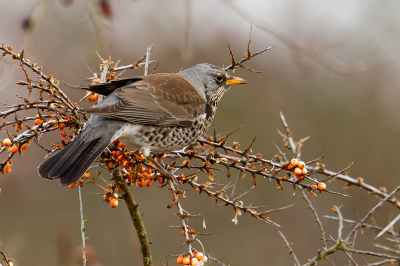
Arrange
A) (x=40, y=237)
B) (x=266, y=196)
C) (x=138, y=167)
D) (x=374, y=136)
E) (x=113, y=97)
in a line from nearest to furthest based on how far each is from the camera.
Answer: (x=138, y=167) → (x=113, y=97) → (x=40, y=237) → (x=266, y=196) → (x=374, y=136)

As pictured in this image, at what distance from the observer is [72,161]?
94.2 inches

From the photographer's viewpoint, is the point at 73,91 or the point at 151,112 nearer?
the point at 151,112

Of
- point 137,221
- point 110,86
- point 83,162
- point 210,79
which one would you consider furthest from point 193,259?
point 210,79

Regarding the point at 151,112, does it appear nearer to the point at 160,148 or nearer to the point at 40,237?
the point at 160,148

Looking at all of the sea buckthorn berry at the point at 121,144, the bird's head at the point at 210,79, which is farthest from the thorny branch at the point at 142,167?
the bird's head at the point at 210,79

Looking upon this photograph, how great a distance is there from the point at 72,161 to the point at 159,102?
3.47ft

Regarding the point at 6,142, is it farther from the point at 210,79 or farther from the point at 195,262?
the point at 210,79

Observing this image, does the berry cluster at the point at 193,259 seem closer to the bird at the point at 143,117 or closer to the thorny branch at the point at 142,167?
the thorny branch at the point at 142,167

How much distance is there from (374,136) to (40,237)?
5.82m

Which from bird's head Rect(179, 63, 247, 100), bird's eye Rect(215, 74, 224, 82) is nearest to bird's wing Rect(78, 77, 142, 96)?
bird's head Rect(179, 63, 247, 100)

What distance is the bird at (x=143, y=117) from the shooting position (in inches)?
95.3

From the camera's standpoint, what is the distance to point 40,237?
593cm

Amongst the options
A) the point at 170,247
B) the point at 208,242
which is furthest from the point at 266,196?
the point at 170,247

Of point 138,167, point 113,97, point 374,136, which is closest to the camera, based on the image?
point 138,167
